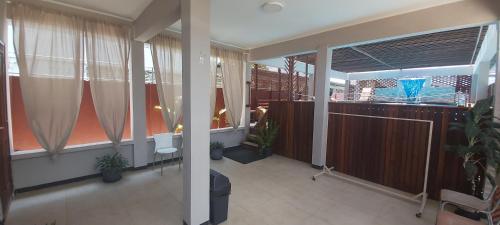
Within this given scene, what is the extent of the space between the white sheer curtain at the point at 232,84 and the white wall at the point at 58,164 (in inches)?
85.3

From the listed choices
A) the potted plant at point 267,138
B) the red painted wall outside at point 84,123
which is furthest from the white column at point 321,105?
the red painted wall outside at point 84,123

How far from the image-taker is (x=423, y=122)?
2873mm

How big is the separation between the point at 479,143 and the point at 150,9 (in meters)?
4.26

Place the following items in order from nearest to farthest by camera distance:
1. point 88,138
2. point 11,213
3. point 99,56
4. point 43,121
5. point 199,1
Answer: point 199,1
point 11,213
point 43,121
point 99,56
point 88,138

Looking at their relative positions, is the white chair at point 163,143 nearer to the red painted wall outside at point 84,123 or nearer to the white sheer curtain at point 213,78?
the red painted wall outside at point 84,123

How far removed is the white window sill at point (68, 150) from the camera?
2.66m

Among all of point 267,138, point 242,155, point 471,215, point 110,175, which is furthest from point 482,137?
point 110,175

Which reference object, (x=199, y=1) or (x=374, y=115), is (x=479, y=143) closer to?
(x=374, y=115)

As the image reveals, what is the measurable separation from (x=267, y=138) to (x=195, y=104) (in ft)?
9.87

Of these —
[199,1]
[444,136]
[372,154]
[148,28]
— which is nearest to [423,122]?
[444,136]

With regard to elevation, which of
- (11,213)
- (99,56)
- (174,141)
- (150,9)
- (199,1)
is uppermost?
(150,9)

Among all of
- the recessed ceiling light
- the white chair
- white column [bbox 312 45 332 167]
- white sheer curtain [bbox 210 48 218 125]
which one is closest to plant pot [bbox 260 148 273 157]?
white column [bbox 312 45 332 167]

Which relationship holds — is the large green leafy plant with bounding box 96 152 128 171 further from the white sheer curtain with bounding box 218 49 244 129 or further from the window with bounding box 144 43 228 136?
the white sheer curtain with bounding box 218 49 244 129

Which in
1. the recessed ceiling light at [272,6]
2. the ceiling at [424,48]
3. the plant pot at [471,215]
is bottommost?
the plant pot at [471,215]
